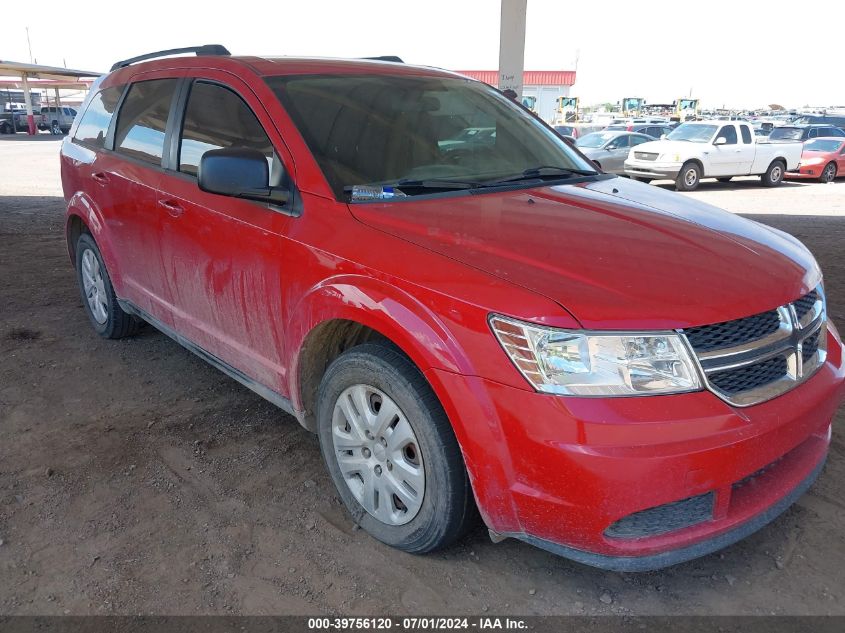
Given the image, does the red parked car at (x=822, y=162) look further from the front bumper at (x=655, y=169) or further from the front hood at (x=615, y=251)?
the front hood at (x=615, y=251)

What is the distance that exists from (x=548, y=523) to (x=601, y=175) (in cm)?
207

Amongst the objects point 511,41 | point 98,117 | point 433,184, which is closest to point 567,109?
point 511,41

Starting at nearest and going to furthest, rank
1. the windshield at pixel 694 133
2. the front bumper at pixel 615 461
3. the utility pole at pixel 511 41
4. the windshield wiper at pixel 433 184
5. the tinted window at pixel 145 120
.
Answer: the front bumper at pixel 615 461 < the windshield wiper at pixel 433 184 < the tinted window at pixel 145 120 < the utility pole at pixel 511 41 < the windshield at pixel 694 133

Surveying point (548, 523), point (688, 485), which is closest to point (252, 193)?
point (548, 523)

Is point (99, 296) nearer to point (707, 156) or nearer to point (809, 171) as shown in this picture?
point (707, 156)

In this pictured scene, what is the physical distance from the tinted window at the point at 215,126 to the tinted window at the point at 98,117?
1.17m

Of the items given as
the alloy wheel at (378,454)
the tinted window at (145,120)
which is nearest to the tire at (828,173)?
the tinted window at (145,120)

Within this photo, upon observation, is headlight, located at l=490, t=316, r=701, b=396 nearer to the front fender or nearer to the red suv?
the red suv

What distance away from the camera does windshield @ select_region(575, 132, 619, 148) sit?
17.9 m

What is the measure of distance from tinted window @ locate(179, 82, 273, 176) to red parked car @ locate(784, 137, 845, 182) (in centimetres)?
1853

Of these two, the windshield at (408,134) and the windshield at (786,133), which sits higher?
the windshield at (408,134)

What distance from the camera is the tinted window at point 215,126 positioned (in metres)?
3.01

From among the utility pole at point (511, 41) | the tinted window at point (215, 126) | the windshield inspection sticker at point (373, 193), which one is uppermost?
the utility pole at point (511, 41)

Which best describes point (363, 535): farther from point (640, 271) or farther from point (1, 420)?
point (1, 420)
